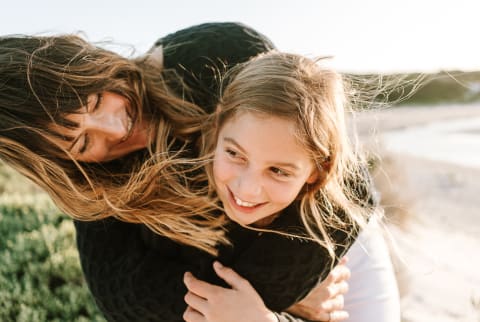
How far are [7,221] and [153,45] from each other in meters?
1.65

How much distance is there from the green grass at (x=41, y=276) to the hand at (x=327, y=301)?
3.74ft

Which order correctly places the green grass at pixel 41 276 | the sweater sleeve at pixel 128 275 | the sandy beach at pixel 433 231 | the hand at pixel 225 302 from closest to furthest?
the hand at pixel 225 302 → the sweater sleeve at pixel 128 275 → the green grass at pixel 41 276 → the sandy beach at pixel 433 231

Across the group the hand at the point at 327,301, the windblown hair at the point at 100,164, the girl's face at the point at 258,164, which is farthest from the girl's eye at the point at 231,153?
the hand at the point at 327,301

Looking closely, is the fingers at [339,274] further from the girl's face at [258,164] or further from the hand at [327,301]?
the girl's face at [258,164]

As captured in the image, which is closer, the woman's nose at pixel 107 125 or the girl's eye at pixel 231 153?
the girl's eye at pixel 231 153

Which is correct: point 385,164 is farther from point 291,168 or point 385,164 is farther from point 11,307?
point 11,307

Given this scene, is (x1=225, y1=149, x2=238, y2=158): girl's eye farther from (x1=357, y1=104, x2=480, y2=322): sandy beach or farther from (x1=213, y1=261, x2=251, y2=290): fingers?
(x1=357, y1=104, x2=480, y2=322): sandy beach

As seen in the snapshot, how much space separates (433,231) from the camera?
6863mm

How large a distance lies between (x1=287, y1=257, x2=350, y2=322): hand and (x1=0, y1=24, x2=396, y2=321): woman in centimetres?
15

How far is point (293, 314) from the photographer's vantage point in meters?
2.78

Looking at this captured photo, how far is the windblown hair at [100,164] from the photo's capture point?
2.41 m

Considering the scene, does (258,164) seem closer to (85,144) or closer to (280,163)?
(280,163)

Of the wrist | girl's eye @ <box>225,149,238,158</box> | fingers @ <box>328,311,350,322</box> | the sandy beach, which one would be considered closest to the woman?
the wrist

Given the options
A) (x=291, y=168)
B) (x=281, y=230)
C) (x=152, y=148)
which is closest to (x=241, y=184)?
(x=291, y=168)
